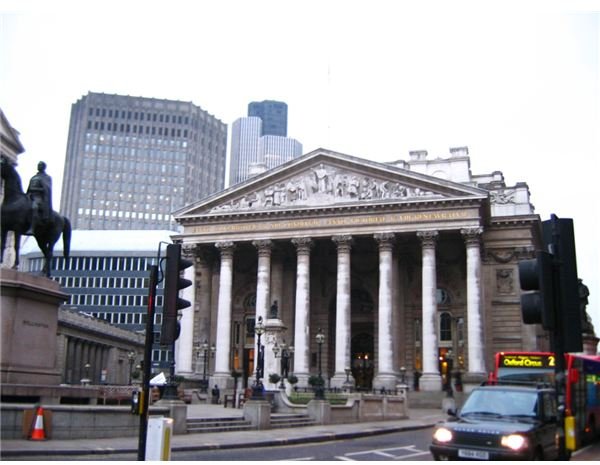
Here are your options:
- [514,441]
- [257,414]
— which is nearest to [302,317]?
[257,414]

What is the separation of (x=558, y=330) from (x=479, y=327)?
149 feet

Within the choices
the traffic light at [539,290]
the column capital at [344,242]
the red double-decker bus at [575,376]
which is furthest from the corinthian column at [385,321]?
the traffic light at [539,290]

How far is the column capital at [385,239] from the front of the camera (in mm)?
55750

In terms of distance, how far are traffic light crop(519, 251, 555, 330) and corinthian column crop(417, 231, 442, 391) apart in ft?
145

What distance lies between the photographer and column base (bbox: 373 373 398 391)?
172 feet

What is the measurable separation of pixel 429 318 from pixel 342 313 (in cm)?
683

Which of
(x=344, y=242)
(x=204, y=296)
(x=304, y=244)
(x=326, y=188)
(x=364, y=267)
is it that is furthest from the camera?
(x=204, y=296)

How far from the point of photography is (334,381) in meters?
53.9

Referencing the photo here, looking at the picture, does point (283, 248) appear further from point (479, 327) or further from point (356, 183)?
→ point (479, 327)

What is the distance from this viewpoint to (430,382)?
52125 millimetres

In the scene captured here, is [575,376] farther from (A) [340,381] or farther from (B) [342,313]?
(B) [342,313]

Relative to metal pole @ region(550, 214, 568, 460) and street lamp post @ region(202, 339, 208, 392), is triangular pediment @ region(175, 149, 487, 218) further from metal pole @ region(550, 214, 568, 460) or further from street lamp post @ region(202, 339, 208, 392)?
metal pole @ region(550, 214, 568, 460)

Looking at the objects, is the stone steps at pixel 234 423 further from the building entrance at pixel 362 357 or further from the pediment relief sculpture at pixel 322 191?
the building entrance at pixel 362 357

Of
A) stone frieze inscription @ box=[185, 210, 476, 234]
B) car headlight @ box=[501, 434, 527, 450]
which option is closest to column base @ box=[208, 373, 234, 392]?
stone frieze inscription @ box=[185, 210, 476, 234]
